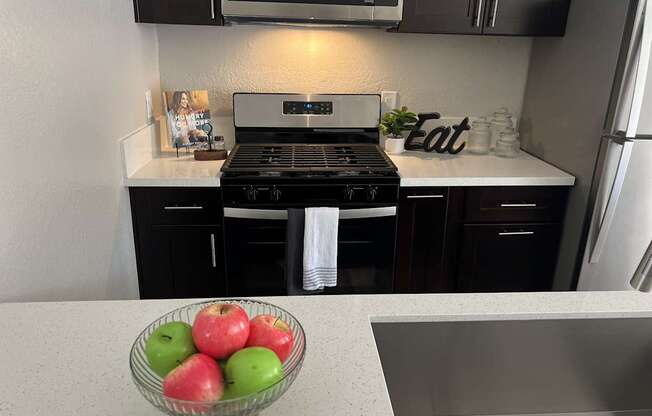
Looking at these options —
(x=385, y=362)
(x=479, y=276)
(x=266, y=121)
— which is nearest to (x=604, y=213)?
(x=479, y=276)

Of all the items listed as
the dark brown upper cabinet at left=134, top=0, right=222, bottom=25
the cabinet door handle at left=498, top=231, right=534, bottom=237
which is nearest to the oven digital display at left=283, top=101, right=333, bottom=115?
the dark brown upper cabinet at left=134, top=0, right=222, bottom=25

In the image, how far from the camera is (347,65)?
273 cm

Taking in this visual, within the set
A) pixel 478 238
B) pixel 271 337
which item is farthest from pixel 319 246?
pixel 271 337

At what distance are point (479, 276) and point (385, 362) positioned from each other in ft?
4.87

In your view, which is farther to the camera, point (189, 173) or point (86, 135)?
point (189, 173)

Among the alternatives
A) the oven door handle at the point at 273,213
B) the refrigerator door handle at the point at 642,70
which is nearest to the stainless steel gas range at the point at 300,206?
the oven door handle at the point at 273,213

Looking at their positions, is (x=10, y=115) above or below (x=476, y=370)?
above

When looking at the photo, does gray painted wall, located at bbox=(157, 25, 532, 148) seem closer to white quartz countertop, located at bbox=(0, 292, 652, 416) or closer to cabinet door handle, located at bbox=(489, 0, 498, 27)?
cabinet door handle, located at bbox=(489, 0, 498, 27)

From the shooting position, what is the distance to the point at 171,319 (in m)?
0.87

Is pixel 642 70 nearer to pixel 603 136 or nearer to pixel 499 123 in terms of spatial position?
pixel 603 136

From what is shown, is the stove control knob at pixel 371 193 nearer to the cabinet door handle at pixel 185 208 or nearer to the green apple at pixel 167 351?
the cabinet door handle at pixel 185 208

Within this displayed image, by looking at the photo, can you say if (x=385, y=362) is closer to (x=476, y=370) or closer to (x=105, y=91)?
(x=476, y=370)

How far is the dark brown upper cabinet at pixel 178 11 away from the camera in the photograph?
2.23m

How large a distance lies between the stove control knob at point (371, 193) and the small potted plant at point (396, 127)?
0.50 meters
